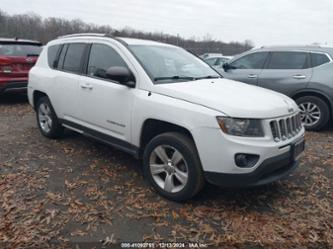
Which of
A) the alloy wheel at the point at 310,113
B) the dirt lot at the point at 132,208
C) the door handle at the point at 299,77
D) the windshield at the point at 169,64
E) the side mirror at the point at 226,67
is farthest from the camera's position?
the side mirror at the point at 226,67

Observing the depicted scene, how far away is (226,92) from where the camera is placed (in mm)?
3570

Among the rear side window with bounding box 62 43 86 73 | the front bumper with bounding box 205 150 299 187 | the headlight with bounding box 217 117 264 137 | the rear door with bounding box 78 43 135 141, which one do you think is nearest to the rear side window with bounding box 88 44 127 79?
the rear door with bounding box 78 43 135 141

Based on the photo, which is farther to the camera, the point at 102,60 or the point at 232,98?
the point at 102,60

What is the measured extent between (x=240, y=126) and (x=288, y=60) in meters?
4.63

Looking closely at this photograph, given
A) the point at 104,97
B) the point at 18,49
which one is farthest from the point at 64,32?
the point at 104,97

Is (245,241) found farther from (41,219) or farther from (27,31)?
(27,31)

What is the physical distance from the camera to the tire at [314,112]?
21.3 feet

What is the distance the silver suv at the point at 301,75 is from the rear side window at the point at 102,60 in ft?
13.1

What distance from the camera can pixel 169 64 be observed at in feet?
13.9

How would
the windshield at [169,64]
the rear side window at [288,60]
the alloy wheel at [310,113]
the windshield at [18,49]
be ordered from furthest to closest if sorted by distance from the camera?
the windshield at [18,49], the rear side window at [288,60], the alloy wheel at [310,113], the windshield at [169,64]

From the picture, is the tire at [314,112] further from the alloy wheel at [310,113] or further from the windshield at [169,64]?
the windshield at [169,64]

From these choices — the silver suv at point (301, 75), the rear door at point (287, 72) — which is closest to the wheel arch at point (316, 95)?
the silver suv at point (301, 75)

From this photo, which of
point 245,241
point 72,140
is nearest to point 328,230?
point 245,241

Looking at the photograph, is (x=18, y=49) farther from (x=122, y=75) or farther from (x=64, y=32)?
(x=64, y=32)
